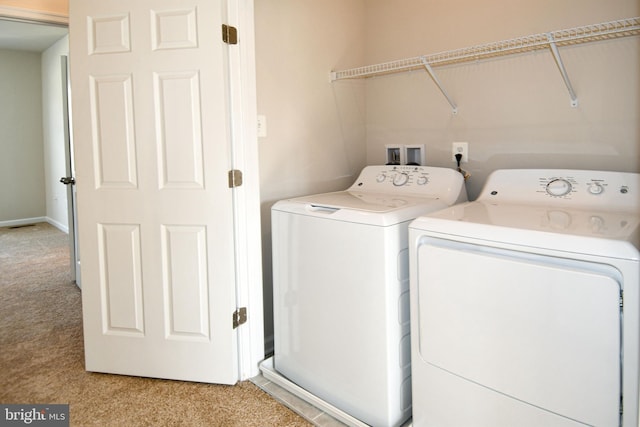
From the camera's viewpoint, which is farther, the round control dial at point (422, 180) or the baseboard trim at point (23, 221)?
the baseboard trim at point (23, 221)

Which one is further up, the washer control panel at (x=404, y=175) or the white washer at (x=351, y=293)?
the washer control panel at (x=404, y=175)

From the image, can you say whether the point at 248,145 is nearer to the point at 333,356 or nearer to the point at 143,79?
the point at 143,79

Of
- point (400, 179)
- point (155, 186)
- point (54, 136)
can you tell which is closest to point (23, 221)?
point (54, 136)

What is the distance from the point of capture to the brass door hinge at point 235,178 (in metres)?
2.04

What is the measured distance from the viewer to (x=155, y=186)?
205cm

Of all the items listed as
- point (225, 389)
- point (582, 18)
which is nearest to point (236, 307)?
point (225, 389)

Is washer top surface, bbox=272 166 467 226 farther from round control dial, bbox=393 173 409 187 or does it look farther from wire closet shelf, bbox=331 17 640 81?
wire closet shelf, bbox=331 17 640 81

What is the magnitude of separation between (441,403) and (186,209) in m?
1.33

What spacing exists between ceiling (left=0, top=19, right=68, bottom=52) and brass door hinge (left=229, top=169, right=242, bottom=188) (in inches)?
151

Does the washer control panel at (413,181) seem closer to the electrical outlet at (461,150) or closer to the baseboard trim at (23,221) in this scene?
the electrical outlet at (461,150)

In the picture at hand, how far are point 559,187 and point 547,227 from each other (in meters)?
0.54

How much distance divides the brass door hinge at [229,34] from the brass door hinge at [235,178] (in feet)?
1.88

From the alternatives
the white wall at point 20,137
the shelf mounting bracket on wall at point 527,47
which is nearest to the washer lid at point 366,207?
the shelf mounting bracket on wall at point 527,47

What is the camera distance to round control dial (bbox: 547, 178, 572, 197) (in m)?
1.81
